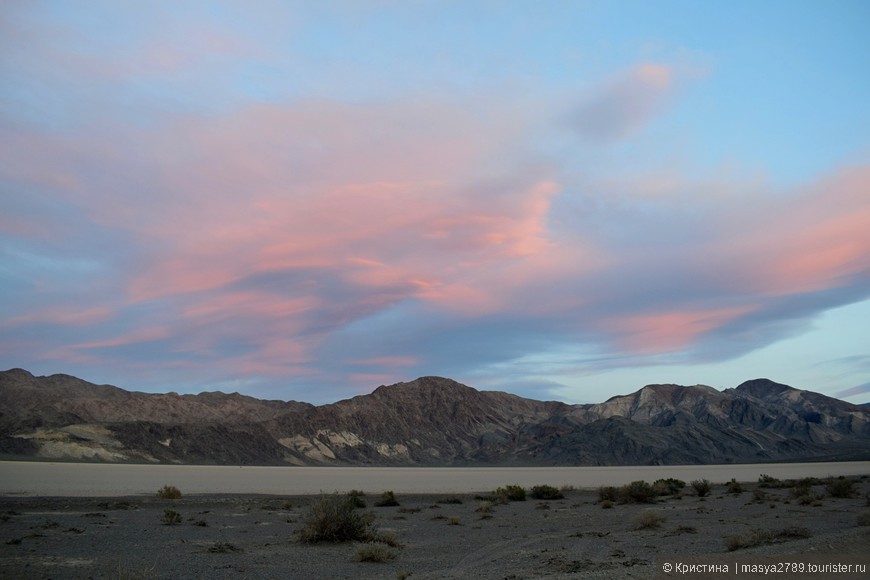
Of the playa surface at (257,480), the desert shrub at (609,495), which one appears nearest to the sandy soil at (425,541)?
the desert shrub at (609,495)

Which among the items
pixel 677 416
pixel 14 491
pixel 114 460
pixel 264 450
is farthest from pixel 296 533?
pixel 677 416

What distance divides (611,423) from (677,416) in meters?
28.1

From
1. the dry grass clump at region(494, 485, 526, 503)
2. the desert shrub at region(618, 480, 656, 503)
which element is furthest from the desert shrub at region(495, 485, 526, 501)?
the desert shrub at region(618, 480, 656, 503)

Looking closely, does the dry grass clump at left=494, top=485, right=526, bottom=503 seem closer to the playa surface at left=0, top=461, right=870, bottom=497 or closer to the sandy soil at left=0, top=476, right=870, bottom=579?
the sandy soil at left=0, top=476, right=870, bottom=579

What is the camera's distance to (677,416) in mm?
194750

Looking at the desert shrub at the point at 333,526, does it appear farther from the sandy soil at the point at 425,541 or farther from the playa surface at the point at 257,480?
the playa surface at the point at 257,480

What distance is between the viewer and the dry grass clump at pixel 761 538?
17047mm

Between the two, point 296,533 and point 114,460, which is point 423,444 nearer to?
point 114,460

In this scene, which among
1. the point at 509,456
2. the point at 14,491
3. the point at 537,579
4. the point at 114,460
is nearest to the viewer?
the point at 537,579

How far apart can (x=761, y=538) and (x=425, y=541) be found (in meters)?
9.86

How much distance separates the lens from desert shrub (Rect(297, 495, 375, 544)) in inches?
811

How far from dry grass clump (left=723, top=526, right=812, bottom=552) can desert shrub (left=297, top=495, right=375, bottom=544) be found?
10.3 metres

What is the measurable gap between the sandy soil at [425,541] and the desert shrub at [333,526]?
54 centimetres

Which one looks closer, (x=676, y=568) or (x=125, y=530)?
(x=676, y=568)
